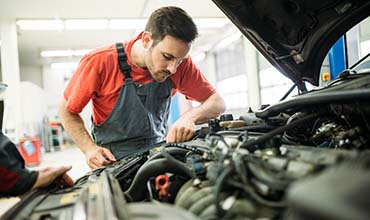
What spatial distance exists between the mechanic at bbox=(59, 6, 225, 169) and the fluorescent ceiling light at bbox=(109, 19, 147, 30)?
4758 mm

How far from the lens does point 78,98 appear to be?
159 centimetres

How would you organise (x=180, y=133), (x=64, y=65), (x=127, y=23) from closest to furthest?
(x=180, y=133) → (x=127, y=23) → (x=64, y=65)

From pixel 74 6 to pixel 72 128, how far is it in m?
4.25

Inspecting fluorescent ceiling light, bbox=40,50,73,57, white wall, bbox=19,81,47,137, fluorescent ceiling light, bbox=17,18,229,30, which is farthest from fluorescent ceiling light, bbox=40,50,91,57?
fluorescent ceiling light, bbox=17,18,229,30

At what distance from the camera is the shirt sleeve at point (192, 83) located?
72.5 inches

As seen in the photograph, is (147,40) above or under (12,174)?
above

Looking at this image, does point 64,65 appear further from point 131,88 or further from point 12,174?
point 12,174

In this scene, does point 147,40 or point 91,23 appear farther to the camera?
point 91,23

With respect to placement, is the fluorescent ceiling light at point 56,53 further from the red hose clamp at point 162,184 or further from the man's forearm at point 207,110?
the red hose clamp at point 162,184

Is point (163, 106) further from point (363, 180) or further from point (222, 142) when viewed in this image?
point (363, 180)

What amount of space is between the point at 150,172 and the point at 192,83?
113 centimetres

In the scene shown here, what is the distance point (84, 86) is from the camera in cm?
159

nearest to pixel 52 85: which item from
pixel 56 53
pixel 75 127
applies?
pixel 56 53

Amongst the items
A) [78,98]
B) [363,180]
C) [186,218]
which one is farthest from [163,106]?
[363,180]
